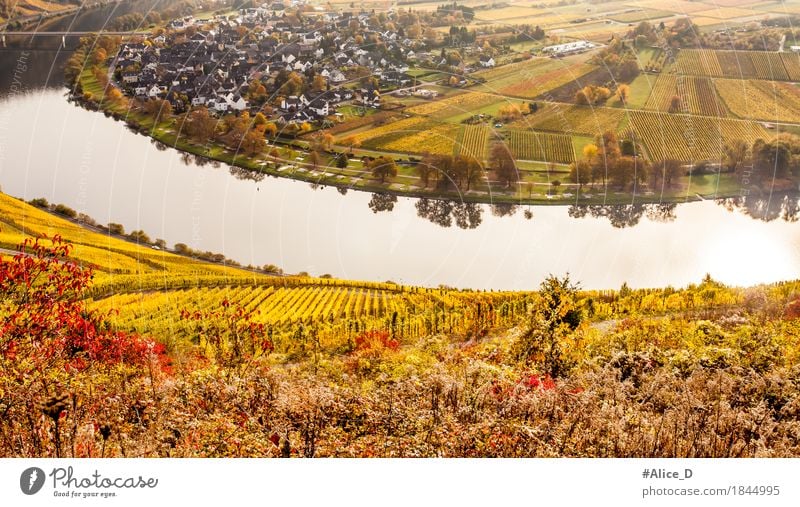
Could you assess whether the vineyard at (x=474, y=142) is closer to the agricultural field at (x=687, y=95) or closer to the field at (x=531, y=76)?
the field at (x=531, y=76)

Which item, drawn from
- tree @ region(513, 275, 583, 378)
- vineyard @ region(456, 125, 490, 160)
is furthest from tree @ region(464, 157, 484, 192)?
tree @ region(513, 275, 583, 378)

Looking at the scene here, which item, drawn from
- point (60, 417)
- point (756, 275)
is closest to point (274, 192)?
point (60, 417)

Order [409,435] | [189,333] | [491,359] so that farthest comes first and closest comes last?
[189,333], [491,359], [409,435]

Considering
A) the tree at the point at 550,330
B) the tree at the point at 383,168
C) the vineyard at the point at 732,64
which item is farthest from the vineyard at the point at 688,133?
the tree at the point at 550,330

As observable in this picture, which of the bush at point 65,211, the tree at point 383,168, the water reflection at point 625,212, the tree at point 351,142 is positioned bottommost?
the bush at point 65,211
